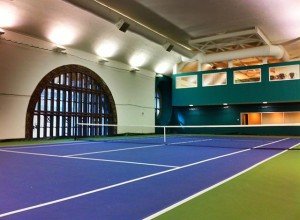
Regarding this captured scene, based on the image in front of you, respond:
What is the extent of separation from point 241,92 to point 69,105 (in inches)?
508

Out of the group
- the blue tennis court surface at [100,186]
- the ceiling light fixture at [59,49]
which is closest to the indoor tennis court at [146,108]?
the blue tennis court surface at [100,186]

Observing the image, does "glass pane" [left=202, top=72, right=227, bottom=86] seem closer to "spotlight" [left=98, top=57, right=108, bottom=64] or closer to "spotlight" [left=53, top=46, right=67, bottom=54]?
"spotlight" [left=98, top=57, right=108, bottom=64]

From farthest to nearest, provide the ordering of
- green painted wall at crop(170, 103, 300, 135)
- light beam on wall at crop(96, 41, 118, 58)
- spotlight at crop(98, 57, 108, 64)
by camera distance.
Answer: green painted wall at crop(170, 103, 300, 135)
spotlight at crop(98, 57, 108, 64)
light beam on wall at crop(96, 41, 118, 58)

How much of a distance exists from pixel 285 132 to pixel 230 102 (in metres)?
4.78

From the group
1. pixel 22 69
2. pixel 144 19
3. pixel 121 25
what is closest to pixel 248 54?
pixel 144 19

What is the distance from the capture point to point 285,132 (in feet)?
75.2

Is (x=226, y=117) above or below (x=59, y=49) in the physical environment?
below

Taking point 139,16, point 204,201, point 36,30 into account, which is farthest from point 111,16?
point 204,201

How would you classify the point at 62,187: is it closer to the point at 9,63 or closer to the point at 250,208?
the point at 250,208

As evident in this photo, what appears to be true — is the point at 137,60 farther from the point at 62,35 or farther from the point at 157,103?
the point at 62,35

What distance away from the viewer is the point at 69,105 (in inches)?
734

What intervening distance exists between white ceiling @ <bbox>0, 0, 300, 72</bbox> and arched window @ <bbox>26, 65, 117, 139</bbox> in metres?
1.94

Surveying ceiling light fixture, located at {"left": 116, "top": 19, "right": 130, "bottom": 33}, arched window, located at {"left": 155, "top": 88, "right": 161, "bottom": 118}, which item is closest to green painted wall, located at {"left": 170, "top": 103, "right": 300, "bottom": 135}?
arched window, located at {"left": 155, "top": 88, "right": 161, "bottom": 118}

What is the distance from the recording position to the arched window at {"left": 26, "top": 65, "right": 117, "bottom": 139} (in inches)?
653
